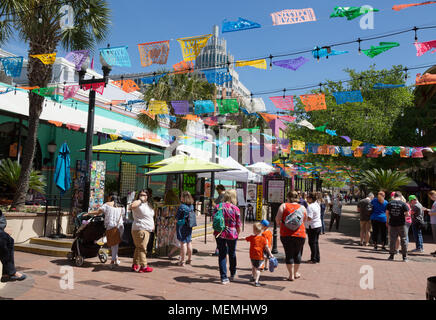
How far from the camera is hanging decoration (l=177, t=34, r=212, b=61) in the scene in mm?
9156

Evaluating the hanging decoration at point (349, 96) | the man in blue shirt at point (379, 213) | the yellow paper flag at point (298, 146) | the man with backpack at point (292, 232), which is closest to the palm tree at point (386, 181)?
the man in blue shirt at point (379, 213)

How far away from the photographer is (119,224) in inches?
303

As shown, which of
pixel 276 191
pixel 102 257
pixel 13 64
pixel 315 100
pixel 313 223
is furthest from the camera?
pixel 315 100

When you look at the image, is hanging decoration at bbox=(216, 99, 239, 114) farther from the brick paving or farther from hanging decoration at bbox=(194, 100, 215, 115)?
the brick paving

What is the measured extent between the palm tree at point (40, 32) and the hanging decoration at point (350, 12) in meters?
6.92

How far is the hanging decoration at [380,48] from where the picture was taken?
8308mm

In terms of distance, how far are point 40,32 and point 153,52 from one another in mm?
3960

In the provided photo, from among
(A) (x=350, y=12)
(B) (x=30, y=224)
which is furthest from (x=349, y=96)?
(B) (x=30, y=224)

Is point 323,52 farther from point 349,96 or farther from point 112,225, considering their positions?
point 112,225

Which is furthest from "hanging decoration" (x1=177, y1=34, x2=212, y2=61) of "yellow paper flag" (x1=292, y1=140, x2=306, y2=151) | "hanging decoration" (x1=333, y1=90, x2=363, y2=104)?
"yellow paper flag" (x1=292, y1=140, x2=306, y2=151)

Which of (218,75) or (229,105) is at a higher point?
(218,75)

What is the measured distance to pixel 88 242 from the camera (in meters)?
7.77
